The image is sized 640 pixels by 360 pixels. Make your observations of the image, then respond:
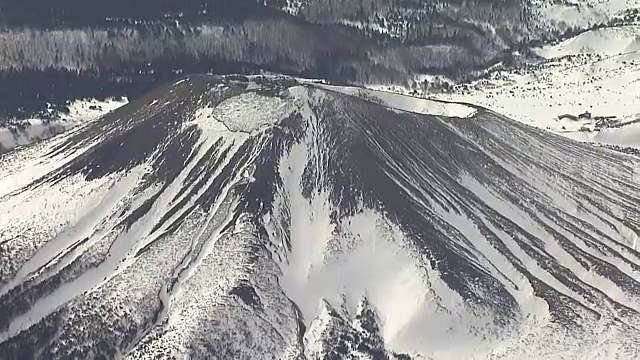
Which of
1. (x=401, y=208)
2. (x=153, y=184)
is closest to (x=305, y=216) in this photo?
(x=401, y=208)

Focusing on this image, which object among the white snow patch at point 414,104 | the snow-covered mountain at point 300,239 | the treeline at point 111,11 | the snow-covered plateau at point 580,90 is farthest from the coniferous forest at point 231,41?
the snow-covered mountain at point 300,239

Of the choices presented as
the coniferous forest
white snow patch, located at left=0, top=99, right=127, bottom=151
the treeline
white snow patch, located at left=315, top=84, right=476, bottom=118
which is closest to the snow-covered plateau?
the coniferous forest

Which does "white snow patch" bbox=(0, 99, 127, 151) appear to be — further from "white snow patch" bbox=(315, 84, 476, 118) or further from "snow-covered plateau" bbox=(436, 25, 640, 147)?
"snow-covered plateau" bbox=(436, 25, 640, 147)

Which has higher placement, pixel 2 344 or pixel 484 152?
pixel 484 152

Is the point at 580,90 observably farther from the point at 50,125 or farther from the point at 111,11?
the point at 50,125

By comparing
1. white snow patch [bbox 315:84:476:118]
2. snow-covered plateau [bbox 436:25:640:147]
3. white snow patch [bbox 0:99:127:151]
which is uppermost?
white snow patch [bbox 315:84:476:118]

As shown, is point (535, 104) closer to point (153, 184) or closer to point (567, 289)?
point (567, 289)

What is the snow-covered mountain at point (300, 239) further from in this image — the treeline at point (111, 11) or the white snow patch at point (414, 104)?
the treeline at point (111, 11)

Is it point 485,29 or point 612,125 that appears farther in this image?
point 485,29
